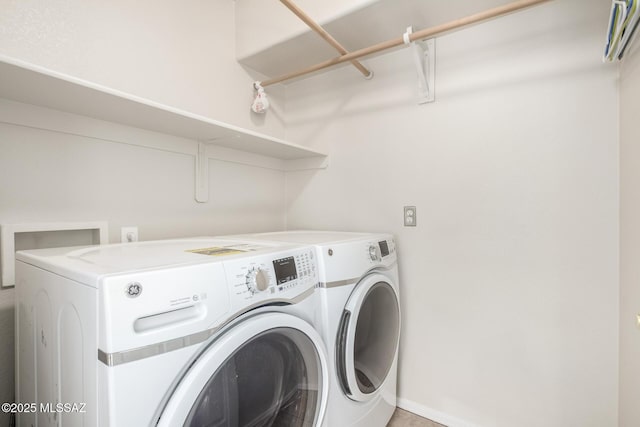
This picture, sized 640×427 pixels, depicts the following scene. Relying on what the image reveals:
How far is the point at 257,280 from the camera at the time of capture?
84 centimetres

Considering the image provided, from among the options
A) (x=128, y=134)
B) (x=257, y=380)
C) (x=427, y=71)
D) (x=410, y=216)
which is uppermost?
(x=427, y=71)

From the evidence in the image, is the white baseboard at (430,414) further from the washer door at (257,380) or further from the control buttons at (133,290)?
the control buttons at (133,290)

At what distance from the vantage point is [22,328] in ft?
3.17

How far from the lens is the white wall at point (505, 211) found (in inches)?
50.4

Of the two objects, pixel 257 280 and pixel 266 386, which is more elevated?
pixel 257 280

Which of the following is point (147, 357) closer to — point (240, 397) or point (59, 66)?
point (240, 397)

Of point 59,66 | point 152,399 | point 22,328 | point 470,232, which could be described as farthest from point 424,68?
point 22,328

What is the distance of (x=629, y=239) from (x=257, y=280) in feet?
4.36

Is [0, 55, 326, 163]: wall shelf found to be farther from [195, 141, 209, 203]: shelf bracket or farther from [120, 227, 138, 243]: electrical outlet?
[120, 227, 138, 243]: electrical outlet

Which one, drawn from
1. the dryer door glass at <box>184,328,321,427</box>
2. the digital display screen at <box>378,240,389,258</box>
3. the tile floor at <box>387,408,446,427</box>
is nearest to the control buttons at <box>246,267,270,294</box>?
the dryer door glass at <box>184,328,321,427</box>

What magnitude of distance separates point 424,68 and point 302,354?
1.57m

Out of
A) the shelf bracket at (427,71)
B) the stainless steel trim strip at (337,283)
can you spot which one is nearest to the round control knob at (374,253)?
the stainless steel trim strip at (337,283)

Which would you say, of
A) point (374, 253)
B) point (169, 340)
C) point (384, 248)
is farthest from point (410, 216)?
point (169, 340)

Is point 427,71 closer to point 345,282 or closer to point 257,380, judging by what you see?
point 345,282
